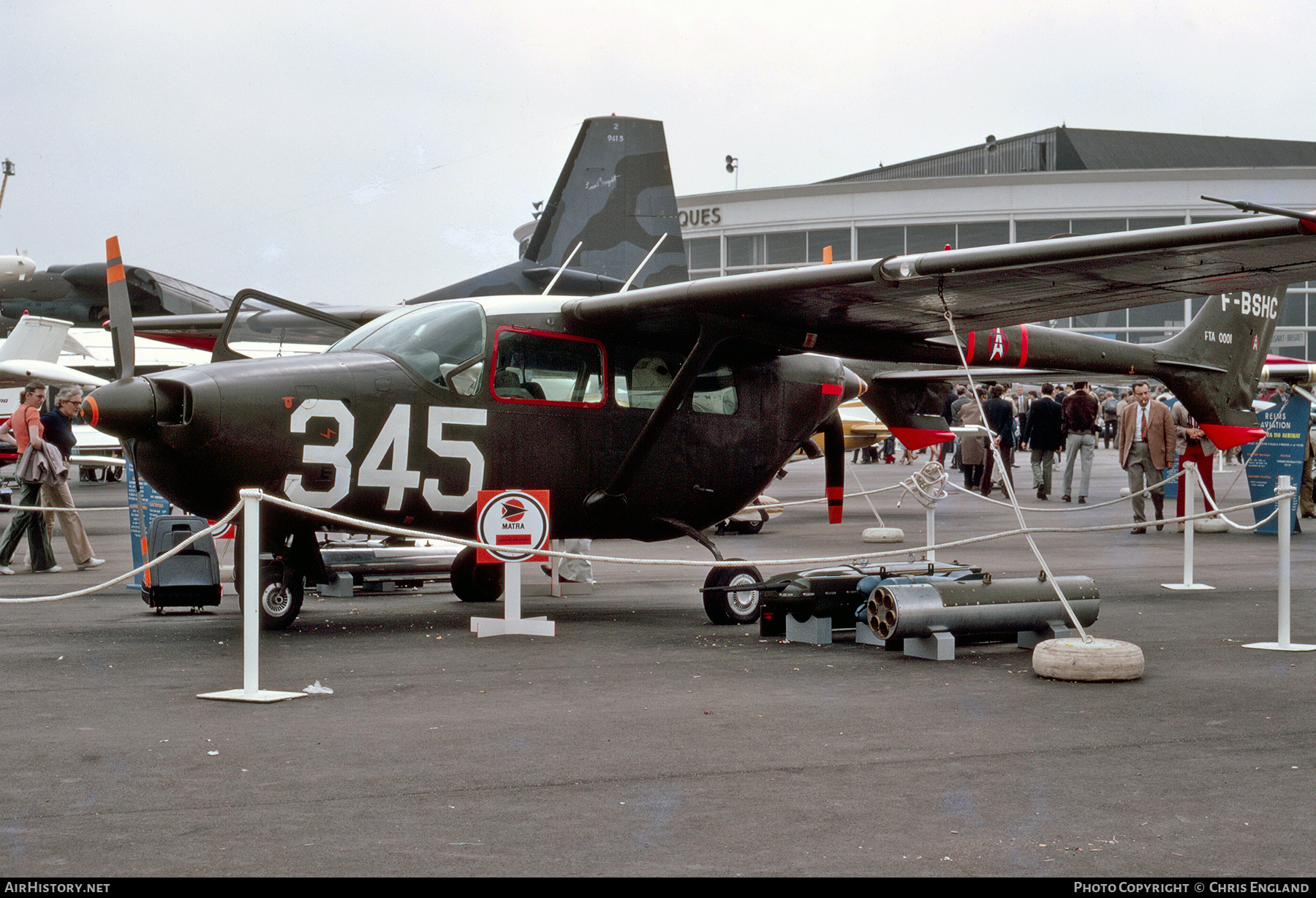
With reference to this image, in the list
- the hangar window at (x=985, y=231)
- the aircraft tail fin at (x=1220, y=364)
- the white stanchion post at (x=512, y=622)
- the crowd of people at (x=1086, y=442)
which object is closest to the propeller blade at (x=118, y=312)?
the white stanchion post at (x=512, y=622)

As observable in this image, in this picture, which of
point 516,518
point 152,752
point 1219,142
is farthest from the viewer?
point 1219,142

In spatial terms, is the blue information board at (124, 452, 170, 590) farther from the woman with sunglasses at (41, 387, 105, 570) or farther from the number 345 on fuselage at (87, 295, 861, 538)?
the number 345 on fuselage at (87, 295, 861, 538)

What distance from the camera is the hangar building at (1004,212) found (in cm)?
5400

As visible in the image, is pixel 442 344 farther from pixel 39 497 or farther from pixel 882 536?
pixel 882 536

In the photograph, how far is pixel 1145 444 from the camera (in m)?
18.6

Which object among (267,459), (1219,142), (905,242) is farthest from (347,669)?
(1219,142)

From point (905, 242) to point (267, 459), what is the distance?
51.5m

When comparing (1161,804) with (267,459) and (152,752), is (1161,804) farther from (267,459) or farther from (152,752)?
(267,459)

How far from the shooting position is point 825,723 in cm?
610

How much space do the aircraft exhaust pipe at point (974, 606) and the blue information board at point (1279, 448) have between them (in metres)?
10.9

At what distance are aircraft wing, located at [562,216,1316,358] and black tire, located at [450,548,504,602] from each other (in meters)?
2.71

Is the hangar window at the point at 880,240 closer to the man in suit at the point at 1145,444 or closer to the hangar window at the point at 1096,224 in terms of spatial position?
the hangar window at the point at 1096,224

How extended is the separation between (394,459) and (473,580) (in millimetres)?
2563
